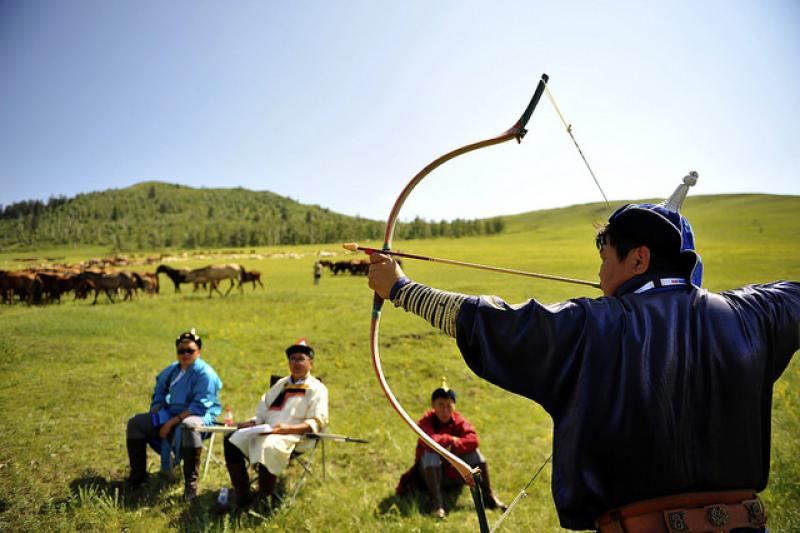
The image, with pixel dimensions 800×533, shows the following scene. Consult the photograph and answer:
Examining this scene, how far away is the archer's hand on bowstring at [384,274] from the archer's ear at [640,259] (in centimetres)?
92

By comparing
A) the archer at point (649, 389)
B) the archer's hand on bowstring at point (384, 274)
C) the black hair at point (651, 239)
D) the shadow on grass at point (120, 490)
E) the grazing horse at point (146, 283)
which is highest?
the black hair at point (651, 239)

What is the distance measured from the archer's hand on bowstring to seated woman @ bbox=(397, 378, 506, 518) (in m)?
2.60

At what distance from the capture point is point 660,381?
4.46 ft

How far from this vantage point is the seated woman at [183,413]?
4156 mm

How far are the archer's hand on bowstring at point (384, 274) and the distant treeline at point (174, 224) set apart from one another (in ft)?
305

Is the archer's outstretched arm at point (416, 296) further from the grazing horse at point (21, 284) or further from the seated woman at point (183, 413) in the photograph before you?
the grazing horse at point (21, 284)

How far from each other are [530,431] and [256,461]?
3642 millimetres

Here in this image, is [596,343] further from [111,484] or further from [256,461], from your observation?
[111,484]

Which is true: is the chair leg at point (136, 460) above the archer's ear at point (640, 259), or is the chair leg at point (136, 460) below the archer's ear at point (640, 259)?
below

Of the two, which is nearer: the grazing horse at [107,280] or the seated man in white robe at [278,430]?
the seated man in white robe at [278,430]

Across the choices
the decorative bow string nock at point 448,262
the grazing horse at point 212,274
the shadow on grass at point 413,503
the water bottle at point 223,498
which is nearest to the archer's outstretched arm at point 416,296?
the decorative bow string nock at point 448,262

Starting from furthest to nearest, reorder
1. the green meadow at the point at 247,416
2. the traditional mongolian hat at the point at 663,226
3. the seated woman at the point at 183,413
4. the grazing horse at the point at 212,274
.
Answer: the grazing horse at the point at 212,274, the seated woman at the point at 183,413, the green meadow at the point at 247,416, the traditional mongolian hat at the point at 663,226

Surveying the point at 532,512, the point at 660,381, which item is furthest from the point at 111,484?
the point at 660,381

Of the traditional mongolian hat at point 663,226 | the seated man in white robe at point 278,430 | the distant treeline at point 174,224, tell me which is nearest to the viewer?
the traditional mongolian hat at point 663,226
